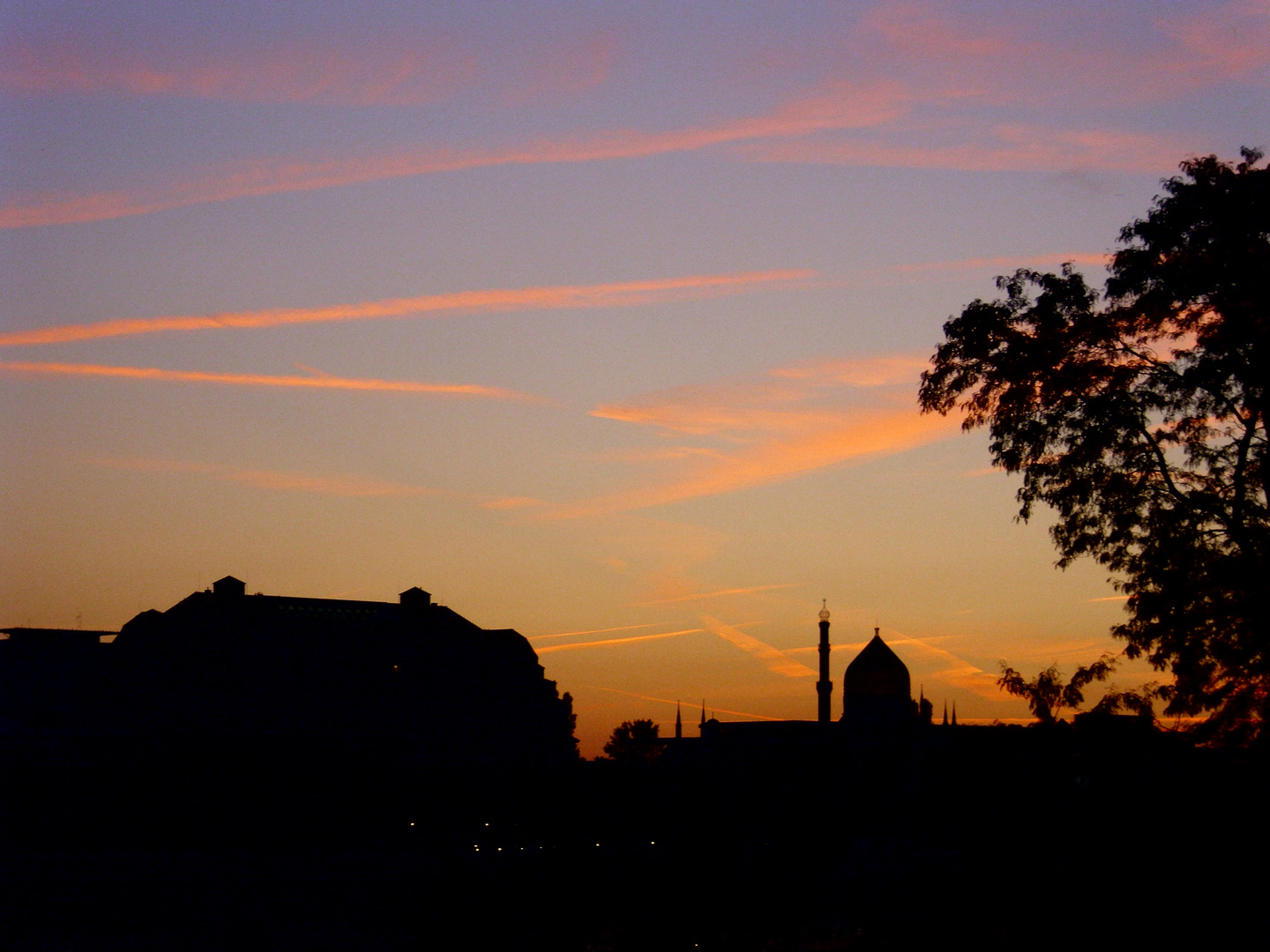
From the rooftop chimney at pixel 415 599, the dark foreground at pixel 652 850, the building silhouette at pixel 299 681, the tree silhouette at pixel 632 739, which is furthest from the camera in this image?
the tree silhouette at pixel 632 739

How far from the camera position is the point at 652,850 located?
39.1 metres

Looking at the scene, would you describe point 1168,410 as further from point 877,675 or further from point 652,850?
point 877,675

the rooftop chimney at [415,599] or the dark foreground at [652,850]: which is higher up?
the rooftop chimney at [415,599]

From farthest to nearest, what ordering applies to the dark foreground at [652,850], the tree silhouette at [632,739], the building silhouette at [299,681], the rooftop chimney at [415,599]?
the tree silhouette at [632,739] < the rooftop chimney at [415,599] < the building silhouette at [299,681] < the dark foreground at [652,850]

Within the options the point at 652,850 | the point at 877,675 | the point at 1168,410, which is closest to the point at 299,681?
the point at 877,675

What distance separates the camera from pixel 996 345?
85.9ft

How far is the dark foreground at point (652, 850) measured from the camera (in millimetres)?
18250

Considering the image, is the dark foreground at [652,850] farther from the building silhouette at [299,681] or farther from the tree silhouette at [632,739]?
the tree silhouette at [632,739]

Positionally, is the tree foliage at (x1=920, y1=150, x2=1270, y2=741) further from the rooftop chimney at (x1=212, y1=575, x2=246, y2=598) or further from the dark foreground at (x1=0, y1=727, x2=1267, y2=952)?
the rooftop chimney at (x1=212, y1=575, x2=246, y2=598)

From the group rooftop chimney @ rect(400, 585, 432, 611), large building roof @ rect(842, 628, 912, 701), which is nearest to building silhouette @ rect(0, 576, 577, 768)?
rooftop chimney @ rect(400, 585, 432, 611)

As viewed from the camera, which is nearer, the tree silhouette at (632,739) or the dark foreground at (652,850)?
the dark foreground at (652,850)

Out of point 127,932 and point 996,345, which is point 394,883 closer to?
point 127,932

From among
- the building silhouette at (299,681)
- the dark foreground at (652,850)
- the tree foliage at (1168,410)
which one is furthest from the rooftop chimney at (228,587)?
the tree foliage at (1168,410)

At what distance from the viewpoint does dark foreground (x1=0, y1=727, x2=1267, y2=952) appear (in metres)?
18.2
